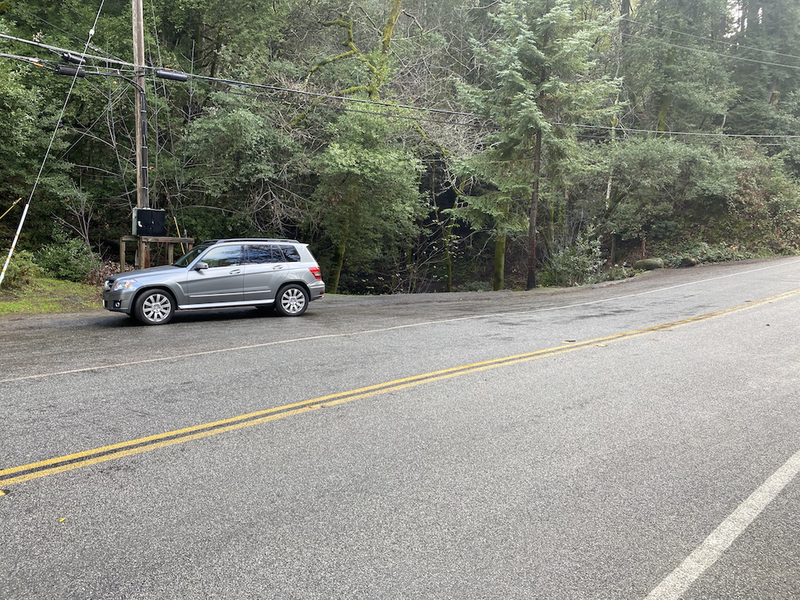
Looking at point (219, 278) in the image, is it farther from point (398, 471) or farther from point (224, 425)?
point (398, 471)

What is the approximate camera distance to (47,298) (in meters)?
14.1

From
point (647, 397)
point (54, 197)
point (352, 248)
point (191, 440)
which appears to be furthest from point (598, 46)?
point (191, 440)

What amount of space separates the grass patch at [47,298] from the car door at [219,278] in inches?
155

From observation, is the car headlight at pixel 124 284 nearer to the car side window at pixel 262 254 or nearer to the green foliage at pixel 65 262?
the car side window at pixel 262 254

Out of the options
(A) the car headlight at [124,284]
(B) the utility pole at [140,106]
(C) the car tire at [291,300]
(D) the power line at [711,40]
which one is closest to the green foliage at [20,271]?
(B) the utility pole at [140,106]

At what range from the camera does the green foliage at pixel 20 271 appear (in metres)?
14.3

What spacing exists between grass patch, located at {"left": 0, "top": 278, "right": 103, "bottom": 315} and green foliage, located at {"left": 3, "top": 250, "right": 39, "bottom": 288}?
0.48 feet

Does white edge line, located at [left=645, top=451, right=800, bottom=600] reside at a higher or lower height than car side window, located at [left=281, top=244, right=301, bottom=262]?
lower

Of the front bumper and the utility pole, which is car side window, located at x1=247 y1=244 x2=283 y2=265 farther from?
the utility pole

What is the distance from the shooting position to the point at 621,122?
36.4 meters

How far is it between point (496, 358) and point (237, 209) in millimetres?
17859

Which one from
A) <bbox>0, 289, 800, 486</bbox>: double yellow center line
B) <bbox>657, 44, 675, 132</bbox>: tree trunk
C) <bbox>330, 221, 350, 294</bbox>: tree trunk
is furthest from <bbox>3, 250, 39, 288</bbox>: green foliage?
<bbox>657, 44, 675, 132</bbox>: tree trunk

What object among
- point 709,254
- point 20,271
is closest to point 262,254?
point 20,271

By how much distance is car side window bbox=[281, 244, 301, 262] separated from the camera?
515 inches
